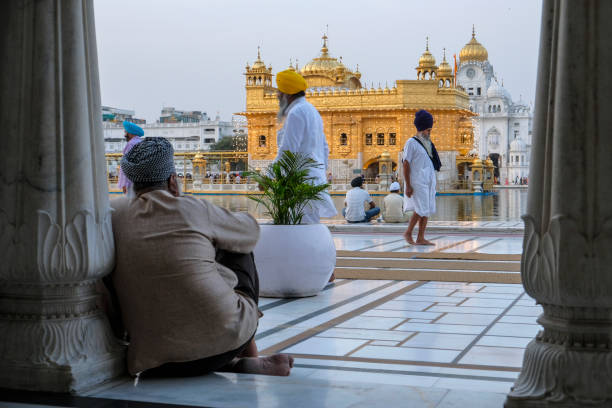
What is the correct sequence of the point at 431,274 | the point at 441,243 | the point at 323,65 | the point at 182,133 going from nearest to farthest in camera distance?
the point at 431,274 → the point at 441,243 → the point at 323,65 → the point at 182,133

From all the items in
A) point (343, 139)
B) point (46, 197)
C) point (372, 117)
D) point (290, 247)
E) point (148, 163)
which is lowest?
point (290, 247)

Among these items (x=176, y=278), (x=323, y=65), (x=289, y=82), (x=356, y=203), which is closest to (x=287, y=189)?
(x=289, y=82)

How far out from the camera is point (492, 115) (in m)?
68.4

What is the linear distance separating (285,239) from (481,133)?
67325 millimetres

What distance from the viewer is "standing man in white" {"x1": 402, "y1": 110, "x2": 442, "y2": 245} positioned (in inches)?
289

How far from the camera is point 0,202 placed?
2.42 m

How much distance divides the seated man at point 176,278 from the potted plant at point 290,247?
1.78 m

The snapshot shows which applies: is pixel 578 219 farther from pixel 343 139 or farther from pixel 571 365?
pixel 343 139

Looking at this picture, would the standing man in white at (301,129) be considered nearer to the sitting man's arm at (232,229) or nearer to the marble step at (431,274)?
the marble step at (431,274)

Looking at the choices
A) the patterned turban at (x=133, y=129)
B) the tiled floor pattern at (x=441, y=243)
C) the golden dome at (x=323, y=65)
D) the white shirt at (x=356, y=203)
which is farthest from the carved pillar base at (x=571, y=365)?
the golden dome at (x=323, y=65)

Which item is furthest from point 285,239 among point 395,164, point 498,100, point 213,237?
point 498,100

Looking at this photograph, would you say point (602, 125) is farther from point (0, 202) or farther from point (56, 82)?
point (0, 202)

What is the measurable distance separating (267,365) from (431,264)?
3591 millimetres

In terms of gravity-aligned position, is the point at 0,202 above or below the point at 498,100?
below
